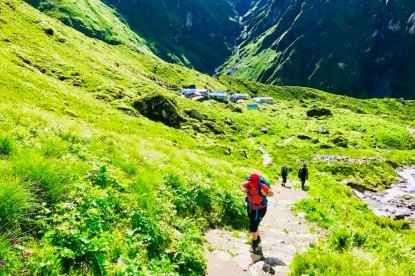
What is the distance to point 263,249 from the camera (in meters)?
13.3

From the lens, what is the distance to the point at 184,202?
14234 mm

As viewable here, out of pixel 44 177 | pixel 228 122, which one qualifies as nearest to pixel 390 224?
pixel 44 177

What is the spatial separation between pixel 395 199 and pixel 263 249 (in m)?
49.1

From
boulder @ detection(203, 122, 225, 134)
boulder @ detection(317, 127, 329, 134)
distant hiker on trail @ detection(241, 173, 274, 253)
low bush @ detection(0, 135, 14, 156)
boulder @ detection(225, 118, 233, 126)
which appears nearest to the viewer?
low bush @ detection(0, 135, 14, 156)

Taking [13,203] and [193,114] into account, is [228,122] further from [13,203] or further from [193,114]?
[13,203]

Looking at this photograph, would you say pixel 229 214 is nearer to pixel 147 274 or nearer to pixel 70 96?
pixel 147 274

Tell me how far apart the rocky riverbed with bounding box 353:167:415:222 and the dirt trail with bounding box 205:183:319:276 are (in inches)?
1136

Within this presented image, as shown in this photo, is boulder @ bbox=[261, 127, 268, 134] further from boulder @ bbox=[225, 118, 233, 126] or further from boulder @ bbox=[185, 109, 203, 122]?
boulder @ bbox=[185, 109, 203, 122]

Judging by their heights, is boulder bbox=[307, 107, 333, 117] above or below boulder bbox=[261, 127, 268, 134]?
above

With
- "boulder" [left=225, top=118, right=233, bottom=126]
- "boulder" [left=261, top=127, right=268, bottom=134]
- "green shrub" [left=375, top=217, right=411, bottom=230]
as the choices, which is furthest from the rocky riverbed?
"boulder" [left=225, top=118, right=233, bottom=126]


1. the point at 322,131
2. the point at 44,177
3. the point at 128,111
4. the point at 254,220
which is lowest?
the point at 322,131

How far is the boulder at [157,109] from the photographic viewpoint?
242 ft

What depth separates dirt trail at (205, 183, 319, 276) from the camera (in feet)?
36.2

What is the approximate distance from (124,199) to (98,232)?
2541mm
